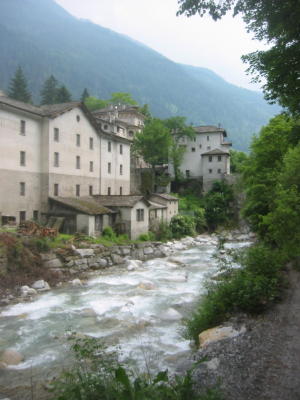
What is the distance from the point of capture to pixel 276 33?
23.6ft

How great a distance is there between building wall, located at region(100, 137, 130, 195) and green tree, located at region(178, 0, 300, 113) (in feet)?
92.2

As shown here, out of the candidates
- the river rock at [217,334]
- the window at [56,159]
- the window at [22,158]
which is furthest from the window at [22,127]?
the river rock at [217,334]

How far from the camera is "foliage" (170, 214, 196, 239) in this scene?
3612 centimetres

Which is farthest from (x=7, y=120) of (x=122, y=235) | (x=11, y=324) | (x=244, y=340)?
(x=244, y=340)

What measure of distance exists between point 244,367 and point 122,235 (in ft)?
70.5

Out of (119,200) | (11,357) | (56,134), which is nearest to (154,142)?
(119,200)

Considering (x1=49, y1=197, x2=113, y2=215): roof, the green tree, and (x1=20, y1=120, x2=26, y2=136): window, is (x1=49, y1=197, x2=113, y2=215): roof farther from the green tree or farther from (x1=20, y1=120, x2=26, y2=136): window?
the green tree

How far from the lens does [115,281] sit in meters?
19.1

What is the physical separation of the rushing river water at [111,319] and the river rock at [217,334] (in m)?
0.99

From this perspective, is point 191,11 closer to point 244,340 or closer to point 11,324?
point 244,340

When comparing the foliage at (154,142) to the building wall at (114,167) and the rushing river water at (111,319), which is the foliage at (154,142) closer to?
the building wall at (114,167)

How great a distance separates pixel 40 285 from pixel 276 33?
15899 mm

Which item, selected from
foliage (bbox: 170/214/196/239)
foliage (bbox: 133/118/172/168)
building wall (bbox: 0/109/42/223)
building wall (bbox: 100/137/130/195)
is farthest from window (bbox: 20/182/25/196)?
foliage (bbox: 133/118/172/168)

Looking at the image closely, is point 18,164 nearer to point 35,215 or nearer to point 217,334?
point 35,215
